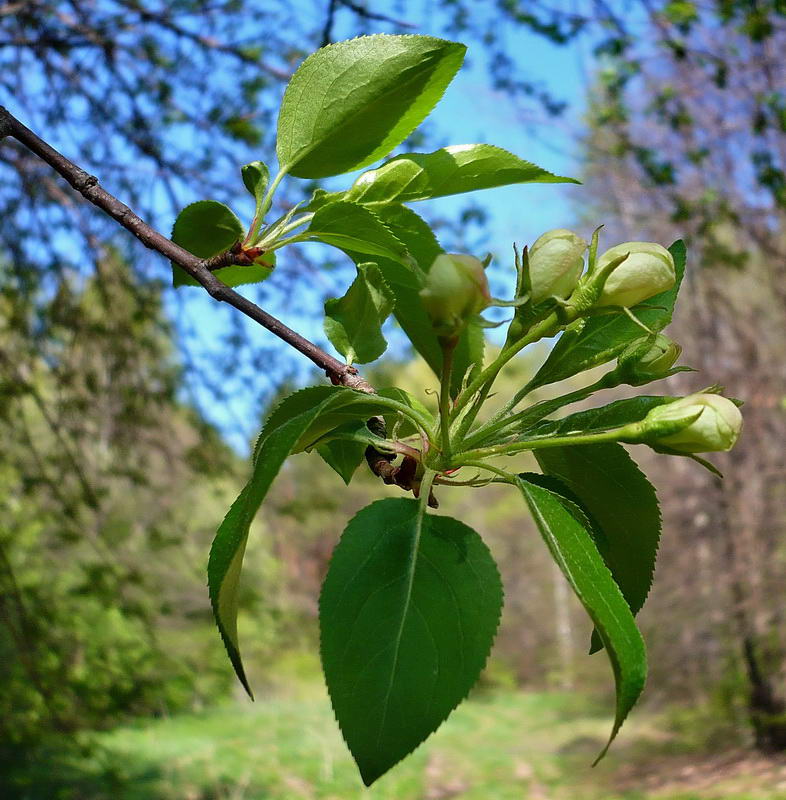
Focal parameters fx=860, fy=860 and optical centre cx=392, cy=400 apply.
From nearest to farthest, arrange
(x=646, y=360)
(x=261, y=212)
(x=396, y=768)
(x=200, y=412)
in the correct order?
(x=646, y=360) → (x=261, y=212) → (x=200, y=412) → (x=396, y=768)

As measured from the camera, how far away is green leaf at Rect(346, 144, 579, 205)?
568 millimetres

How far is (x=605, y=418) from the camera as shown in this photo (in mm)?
503

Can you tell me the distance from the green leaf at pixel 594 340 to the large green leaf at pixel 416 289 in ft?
0.23

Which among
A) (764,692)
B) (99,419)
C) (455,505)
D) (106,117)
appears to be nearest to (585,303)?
(106,117)

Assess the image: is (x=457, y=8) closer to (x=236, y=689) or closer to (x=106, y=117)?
(x=106, y=117)

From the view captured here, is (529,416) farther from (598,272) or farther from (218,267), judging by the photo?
(218,267)

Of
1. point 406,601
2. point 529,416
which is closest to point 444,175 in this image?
point 529,416

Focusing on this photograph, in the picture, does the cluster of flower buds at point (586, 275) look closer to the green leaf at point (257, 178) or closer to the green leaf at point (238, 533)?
the green leaf at point (238, 533)

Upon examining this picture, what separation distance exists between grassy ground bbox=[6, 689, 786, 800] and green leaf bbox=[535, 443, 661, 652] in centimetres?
379

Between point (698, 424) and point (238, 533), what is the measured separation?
235 millimetres

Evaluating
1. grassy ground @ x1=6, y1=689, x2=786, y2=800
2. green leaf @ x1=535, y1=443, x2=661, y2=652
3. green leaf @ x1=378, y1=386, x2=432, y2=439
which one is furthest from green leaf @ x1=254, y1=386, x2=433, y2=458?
grassy ground @ x1=6, y1=689, x2=786, y2=800

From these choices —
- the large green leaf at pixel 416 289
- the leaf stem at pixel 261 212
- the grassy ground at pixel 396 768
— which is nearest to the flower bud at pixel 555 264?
the large green leaf at pixel 416 289

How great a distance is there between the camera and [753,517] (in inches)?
265

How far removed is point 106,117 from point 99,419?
96cm
